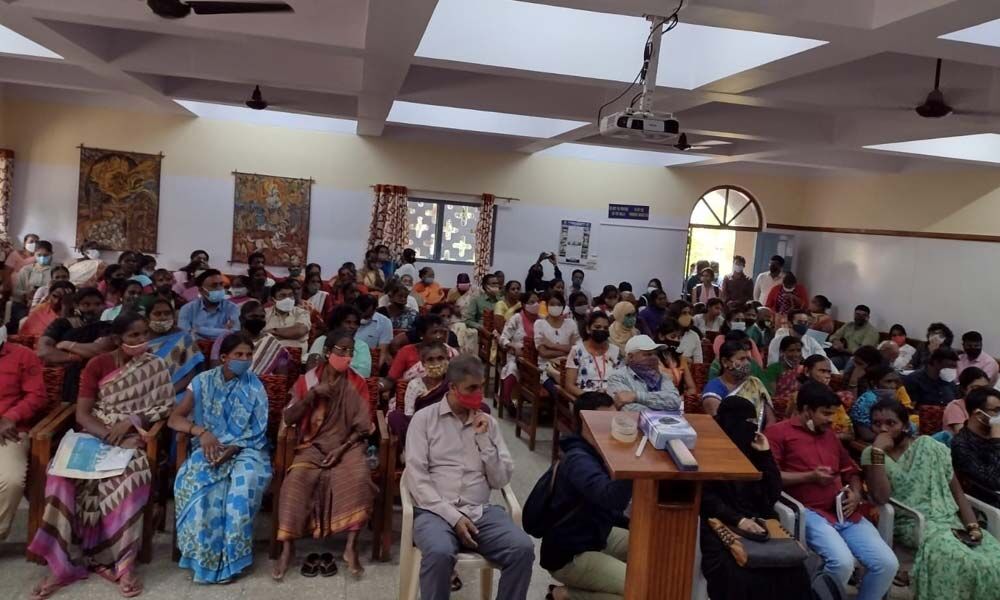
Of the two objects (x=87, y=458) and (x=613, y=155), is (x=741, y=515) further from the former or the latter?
(x=613, y=155)

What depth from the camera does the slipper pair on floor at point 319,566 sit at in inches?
152

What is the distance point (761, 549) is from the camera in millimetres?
3018

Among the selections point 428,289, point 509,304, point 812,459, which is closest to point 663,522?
point 812,459

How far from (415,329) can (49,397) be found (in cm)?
253

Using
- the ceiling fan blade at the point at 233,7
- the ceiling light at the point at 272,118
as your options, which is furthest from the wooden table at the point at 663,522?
the ceiling light at the point at 272,118

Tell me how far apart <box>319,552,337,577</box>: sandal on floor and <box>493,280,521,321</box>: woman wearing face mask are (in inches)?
185

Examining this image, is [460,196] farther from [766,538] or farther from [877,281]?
[766,538]

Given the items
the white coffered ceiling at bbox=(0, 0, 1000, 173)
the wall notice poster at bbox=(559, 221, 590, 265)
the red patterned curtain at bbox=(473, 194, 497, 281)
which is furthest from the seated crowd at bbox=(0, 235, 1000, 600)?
the wall notice poster at bbox=(559, 221, 590, 265)

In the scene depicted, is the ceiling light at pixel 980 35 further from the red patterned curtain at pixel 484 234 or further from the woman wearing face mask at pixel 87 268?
the woman wearing face mask at pixel 87 268

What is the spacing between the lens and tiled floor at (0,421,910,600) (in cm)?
358

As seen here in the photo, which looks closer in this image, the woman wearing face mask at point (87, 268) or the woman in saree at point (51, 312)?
the woman in saree at point (51, 312)

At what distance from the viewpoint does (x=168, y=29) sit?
16.5ft

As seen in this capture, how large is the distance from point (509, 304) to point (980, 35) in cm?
561

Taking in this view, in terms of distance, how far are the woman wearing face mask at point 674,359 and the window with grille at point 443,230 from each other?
627 centimetres
